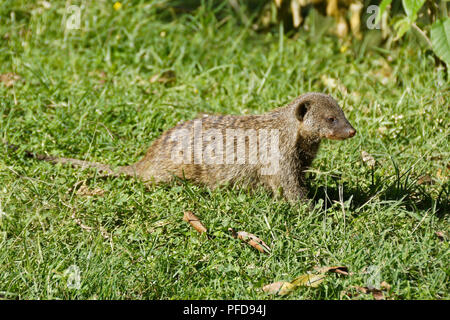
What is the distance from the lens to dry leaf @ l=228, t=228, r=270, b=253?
11.9ft

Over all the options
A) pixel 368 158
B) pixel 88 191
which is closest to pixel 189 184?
pixel 88 191

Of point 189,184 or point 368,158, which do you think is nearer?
point 189,184

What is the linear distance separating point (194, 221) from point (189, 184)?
1.89ft

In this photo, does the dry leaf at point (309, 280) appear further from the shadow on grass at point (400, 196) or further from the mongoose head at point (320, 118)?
the mongoose head at point (320, 118)

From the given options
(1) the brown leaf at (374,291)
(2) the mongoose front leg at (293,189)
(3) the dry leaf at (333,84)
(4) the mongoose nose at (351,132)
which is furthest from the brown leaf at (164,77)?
(1) the brown leaf at (374,291)

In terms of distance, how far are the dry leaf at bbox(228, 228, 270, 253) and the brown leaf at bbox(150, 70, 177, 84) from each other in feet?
7.87

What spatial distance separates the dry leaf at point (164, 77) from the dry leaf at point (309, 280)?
9.92ft

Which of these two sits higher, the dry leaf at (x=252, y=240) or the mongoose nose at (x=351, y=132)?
the mongoose nose at (x=351, y=132)

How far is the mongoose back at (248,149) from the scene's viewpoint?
419cm

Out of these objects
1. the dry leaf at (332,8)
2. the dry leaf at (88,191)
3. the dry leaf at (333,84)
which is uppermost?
the dry leaf at (332,8)

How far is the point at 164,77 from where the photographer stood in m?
5.85

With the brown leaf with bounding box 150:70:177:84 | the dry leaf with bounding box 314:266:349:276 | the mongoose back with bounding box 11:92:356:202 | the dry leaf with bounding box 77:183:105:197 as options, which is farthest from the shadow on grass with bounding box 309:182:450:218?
the brown leaf with bounding box 150:70:177:84

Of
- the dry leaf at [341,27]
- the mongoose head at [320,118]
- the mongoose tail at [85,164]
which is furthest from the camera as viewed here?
the dry leaf at [341,27]

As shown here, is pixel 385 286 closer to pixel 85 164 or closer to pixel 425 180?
pixel 425 180
